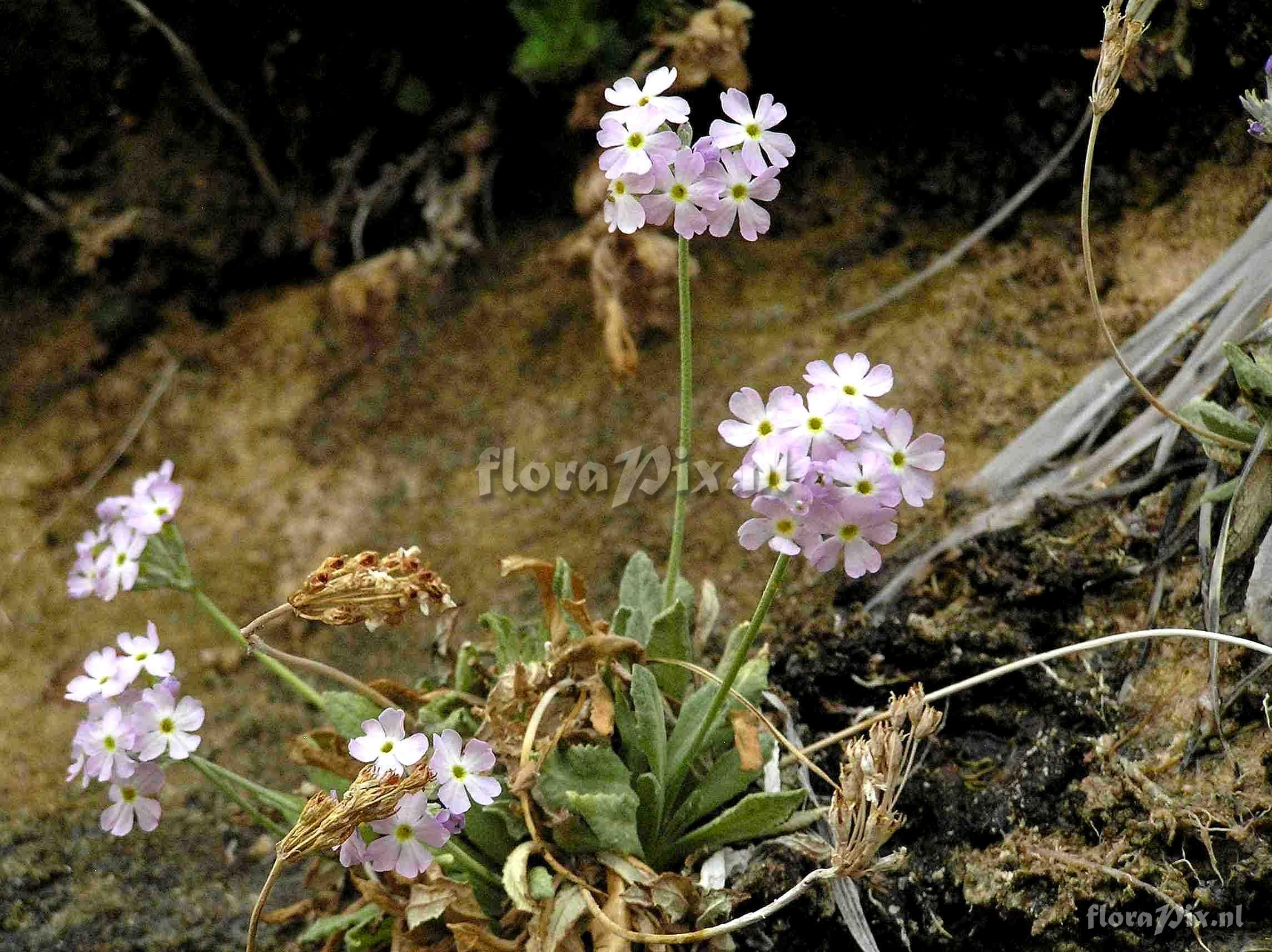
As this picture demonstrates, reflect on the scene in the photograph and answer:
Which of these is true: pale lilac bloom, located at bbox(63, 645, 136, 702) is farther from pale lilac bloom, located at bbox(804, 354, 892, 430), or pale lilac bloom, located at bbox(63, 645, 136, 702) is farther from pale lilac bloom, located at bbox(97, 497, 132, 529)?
pale lilac bloom, located at bbox(804, 354, 892, 430)

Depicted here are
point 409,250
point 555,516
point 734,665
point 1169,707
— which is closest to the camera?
point 734,665

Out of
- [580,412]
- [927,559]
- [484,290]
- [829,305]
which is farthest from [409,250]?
[927,559]

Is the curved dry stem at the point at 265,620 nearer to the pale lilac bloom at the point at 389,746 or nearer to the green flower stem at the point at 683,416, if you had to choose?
the pale lilac bloom at the point at 389,746

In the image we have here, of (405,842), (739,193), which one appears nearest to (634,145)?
(739,193)

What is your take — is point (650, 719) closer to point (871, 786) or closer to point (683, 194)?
point (871, 786)

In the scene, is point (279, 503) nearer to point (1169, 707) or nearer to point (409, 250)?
point (409, 250)

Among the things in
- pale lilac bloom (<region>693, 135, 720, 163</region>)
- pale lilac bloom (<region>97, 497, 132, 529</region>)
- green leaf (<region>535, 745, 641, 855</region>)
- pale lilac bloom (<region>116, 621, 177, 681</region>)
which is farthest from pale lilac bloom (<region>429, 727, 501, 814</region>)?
pale lilac bloom (<region>693, 135, 720, 163</region>)

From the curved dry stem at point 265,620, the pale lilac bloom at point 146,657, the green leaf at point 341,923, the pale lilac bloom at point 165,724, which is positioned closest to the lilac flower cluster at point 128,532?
→ the pale lilac bloom at point 146,657
